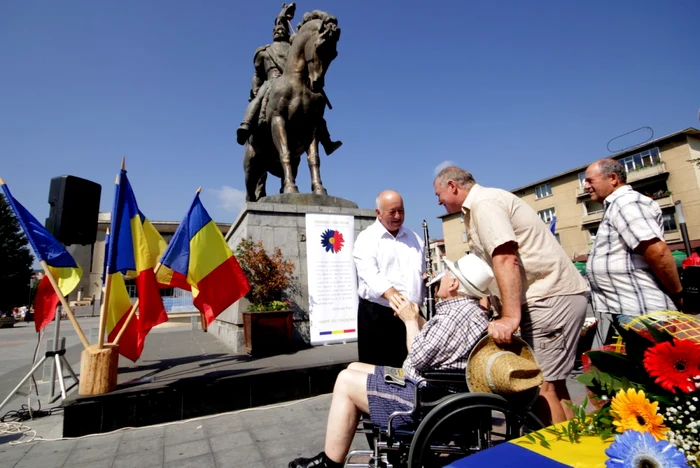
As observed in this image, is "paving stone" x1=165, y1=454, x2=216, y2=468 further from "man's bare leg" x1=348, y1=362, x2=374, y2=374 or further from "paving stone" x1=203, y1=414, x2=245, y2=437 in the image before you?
"man's bare leg" x1=348, y1=362, x2=374, y2=374

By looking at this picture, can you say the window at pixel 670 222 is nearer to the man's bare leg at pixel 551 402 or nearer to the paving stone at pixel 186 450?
the man's bare leg at pixel 551 402

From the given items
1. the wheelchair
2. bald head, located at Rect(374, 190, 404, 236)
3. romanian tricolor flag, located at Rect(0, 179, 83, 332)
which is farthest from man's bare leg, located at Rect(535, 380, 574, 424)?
romanian tricolor flag, located at Rect(0, 179, 83, 332)

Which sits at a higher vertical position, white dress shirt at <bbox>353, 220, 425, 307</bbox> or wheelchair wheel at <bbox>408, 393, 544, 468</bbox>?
white dress shirt at <bbox>353, 220, 425, 307</bbox>

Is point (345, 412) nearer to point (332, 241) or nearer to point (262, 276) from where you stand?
point (262, 276)

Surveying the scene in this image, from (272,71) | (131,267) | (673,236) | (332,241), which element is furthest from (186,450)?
(673,236)

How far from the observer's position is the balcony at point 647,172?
106 ft

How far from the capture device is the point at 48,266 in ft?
13.1

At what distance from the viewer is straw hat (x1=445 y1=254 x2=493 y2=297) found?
2.03m

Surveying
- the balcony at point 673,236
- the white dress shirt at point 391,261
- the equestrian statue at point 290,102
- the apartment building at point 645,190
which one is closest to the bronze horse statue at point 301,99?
the equestrian statue at point 290,102

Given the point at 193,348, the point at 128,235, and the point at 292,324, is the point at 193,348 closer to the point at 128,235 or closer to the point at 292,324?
the point at 292,324

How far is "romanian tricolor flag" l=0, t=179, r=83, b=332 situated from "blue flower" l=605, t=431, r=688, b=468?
5033mm

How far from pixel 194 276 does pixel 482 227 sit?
3.63 m

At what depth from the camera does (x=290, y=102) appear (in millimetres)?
7516

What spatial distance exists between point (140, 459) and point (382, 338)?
7.06 feet
